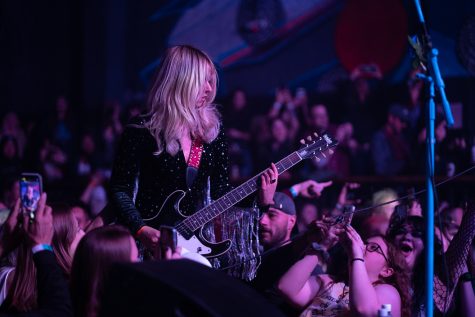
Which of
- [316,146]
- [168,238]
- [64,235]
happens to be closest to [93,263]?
[168,238]

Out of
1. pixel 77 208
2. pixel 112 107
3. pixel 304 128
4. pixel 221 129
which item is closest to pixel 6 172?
pixel 112 107

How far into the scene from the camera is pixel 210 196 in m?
3.64

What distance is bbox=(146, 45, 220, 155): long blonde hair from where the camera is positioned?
11.5 feet

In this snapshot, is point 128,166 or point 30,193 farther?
point 128,166

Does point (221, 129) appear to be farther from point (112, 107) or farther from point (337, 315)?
point (112, 107)

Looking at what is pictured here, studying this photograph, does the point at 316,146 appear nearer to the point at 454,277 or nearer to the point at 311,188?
the point at 311,188

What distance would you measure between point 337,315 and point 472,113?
14.3 ft

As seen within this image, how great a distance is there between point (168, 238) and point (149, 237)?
406 millimetres

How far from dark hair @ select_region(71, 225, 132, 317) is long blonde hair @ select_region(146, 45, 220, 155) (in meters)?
0.89

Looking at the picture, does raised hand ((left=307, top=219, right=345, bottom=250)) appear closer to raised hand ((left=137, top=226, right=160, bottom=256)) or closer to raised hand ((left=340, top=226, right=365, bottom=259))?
raised hand ((left=340, top=226, right=365, bottom=259))

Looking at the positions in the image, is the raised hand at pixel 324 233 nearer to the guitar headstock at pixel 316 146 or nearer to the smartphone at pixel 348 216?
the smartphone at pixel 348 216

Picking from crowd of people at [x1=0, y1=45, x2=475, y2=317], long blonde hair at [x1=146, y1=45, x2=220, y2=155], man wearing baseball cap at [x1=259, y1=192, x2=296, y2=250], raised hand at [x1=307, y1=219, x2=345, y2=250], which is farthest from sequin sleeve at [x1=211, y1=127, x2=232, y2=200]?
man wearing baseball cap at [x1=259, y1=192, x2=296, y2=250]

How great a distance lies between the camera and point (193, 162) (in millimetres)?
3555

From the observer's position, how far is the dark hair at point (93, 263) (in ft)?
8.49
